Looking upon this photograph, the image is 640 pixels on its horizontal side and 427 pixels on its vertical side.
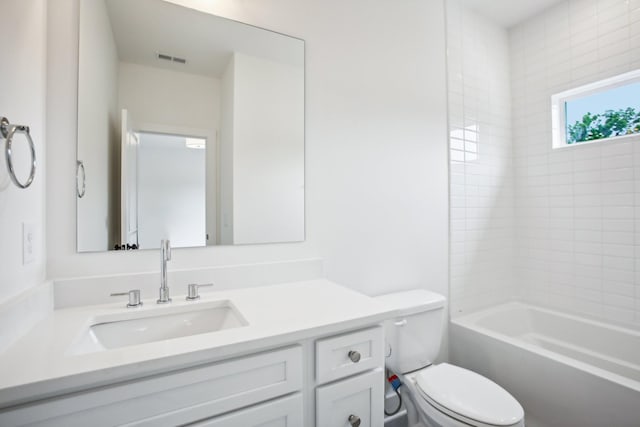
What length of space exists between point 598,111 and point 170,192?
274cm

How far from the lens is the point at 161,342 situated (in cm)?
77

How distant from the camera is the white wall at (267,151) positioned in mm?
1404

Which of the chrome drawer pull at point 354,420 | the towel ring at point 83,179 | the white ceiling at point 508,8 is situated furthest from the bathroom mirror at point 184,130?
the white ceiling at point 508,8

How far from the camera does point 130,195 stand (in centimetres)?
119

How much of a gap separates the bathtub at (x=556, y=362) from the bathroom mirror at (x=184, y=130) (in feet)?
4.39

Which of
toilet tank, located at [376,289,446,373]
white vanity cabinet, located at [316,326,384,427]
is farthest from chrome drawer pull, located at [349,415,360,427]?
toilet tank, located at [376,289,446,373]

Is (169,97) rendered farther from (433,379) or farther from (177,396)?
(433,379)

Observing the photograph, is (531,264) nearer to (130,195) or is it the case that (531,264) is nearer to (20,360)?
(130,195)

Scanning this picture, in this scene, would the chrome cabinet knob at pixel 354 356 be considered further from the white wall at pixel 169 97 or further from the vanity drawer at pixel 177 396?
the white wall at pixel 169 97

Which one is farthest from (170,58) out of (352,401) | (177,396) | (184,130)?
(352,401)

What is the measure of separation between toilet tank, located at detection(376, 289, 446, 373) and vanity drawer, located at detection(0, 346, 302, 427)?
813 mm

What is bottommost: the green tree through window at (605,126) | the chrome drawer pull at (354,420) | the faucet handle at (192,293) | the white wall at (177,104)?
the chrome drawer pull at (354,420)

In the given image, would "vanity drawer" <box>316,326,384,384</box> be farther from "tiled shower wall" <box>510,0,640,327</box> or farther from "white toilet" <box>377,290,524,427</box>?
"tiled shower wall" <box>510,0,640,327</box>

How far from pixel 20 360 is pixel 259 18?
151 centimetres
